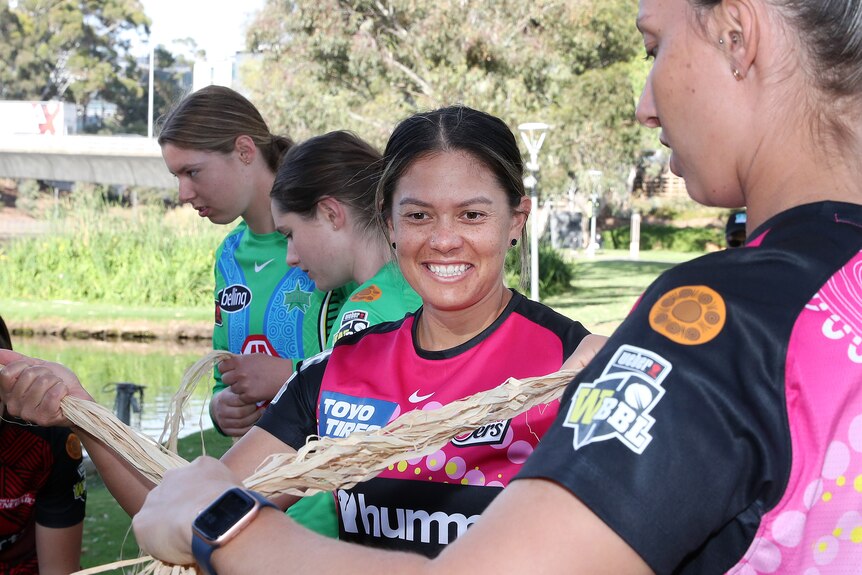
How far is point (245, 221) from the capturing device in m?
4.83

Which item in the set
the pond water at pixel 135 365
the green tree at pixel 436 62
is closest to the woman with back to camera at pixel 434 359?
the pond water at pixel 135 365

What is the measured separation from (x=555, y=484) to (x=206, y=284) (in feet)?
72.4

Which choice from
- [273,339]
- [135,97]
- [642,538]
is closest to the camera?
[642,538]

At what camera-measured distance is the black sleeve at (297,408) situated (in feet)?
8.06

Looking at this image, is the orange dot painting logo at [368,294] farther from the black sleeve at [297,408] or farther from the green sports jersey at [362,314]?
the black sleeve at [297,408]

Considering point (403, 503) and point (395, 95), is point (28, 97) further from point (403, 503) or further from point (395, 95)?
point (403, 503)

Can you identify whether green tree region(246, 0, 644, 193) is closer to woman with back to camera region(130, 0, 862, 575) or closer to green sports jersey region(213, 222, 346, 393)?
green sports jersey region(213, 222, 346, 393)

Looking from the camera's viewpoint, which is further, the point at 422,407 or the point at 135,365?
the point at 135,365

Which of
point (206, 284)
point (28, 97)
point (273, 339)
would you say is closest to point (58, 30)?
point (28, 97)

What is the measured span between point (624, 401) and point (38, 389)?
1.78m

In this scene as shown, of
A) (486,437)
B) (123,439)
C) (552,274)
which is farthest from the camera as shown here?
(552,274)

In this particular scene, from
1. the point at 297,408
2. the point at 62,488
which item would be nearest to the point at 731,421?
the point at 297,408

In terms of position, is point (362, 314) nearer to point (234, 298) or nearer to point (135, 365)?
point (234, 298)

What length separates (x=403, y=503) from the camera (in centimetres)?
229
